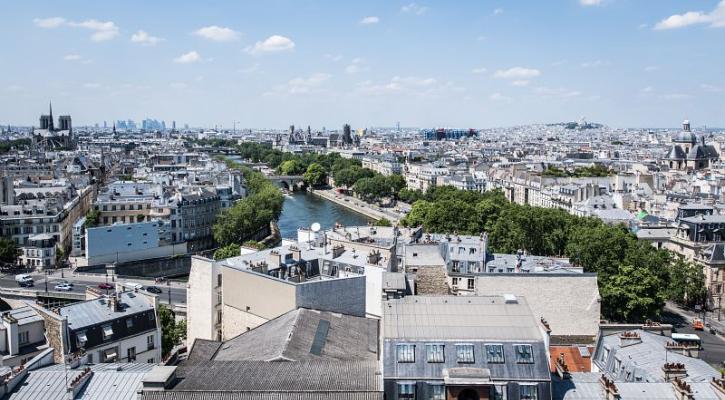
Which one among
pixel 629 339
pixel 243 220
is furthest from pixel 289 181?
pixel 629 339

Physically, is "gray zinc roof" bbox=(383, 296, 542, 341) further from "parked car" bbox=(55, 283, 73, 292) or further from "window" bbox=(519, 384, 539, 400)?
"parked car" bbox=(55, 283, 73, 292)

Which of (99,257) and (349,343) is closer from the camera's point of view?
(349,343)

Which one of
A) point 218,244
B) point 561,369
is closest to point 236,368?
point 561,369

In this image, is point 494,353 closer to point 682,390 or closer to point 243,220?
point 682,390

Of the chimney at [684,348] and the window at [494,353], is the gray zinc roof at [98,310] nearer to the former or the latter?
the window at [494,353]

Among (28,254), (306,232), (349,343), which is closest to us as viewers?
(349,343)

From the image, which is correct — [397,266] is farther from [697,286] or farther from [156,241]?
[156,241]

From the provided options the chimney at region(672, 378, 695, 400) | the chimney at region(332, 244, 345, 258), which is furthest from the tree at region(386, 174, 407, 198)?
the chimney at region(672, 378, 695, 400)
